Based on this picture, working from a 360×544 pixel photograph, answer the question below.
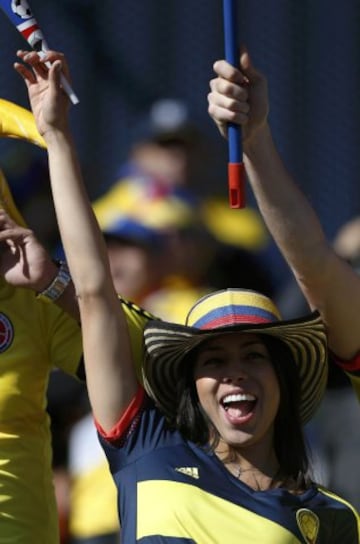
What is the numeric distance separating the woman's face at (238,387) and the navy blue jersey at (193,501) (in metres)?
0.09

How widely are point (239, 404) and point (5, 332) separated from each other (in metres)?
0.56

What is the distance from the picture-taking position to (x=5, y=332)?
13.2 ft

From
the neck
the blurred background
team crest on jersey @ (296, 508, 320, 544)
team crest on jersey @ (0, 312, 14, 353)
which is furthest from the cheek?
the blurred background

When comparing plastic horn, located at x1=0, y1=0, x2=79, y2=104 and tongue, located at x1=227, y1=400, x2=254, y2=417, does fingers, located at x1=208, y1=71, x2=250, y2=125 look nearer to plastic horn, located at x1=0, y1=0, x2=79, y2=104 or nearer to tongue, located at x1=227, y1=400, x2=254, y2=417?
plastic horn, located at x1=0, y1=0, x2=79, y2=104

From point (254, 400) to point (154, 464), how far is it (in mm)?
Answer: 266

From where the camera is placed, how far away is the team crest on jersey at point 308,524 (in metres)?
3.83

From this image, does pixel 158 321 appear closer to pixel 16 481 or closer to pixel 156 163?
pixel 16 481

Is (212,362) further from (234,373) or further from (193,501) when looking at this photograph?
(193,501)

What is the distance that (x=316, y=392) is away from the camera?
163 inches

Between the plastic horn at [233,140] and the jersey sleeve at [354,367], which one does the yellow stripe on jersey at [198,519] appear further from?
the plastic horn at [233,140]

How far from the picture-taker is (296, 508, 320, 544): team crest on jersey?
3.83 metres

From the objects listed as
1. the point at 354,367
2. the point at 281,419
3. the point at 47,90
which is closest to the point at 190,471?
the point at 281,419

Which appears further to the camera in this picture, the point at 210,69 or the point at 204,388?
the point at 210,69

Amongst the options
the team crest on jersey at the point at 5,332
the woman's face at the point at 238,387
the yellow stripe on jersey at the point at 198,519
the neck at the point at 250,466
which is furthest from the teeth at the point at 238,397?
the team crest on jersey at the point at 5,332
